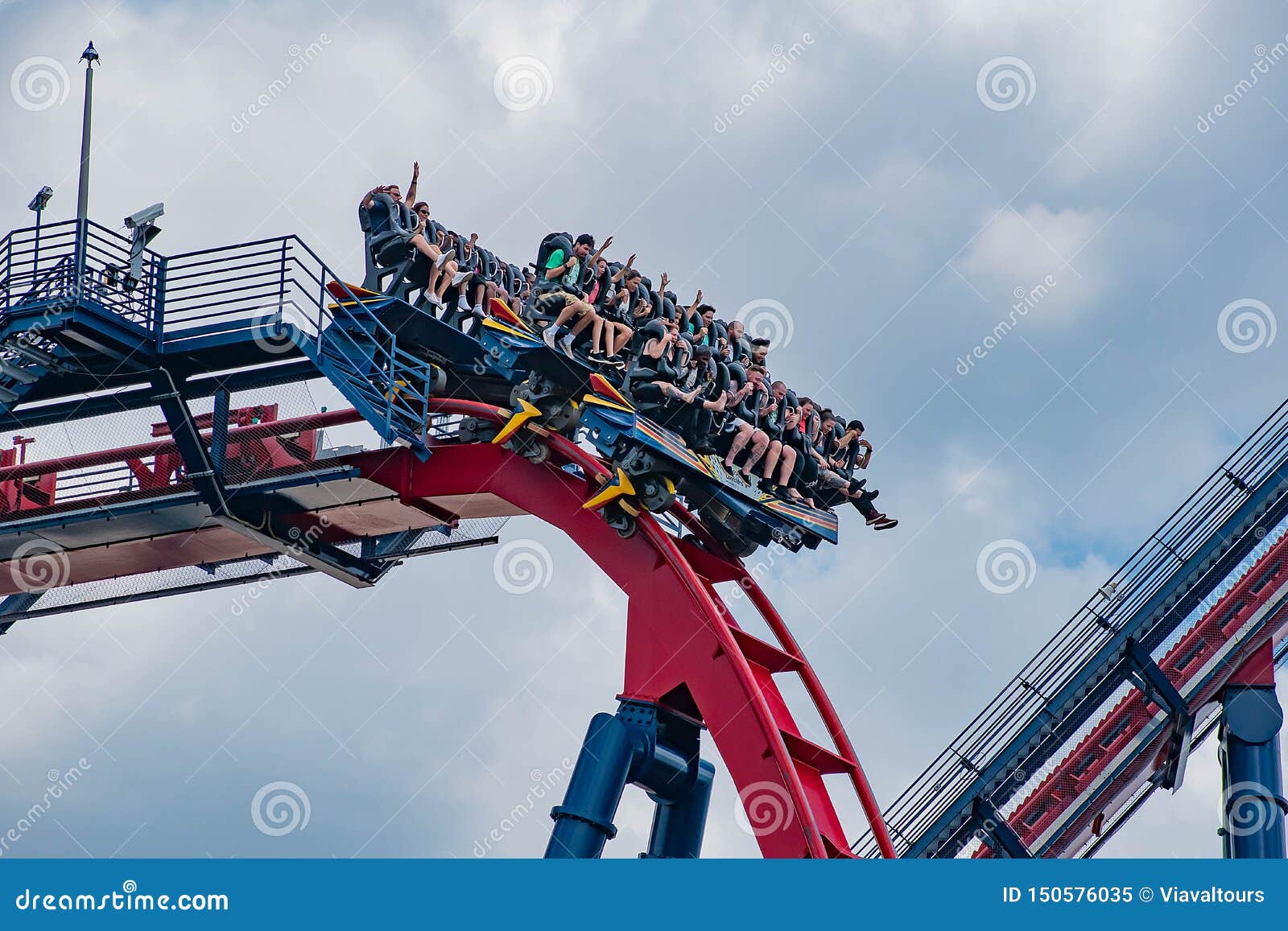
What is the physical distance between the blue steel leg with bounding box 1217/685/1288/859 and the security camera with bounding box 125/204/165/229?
10.5m

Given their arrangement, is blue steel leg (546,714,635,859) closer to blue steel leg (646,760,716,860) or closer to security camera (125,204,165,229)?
blue steel leg (646,760,716,860)

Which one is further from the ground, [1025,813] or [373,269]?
[373,269]

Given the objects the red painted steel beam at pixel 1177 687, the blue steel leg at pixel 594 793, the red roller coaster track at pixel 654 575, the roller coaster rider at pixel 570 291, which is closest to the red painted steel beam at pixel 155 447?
the red roller coaster track at pixel 654 575

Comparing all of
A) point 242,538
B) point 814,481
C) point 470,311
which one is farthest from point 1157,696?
point 242,538

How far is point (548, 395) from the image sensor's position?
67.2 feet

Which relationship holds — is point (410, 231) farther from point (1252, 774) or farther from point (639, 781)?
point (1252, 774)

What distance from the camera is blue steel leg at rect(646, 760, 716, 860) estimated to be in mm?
21000

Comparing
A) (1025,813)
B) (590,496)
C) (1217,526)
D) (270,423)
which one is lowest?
(1025,813)

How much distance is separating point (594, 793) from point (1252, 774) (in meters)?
6.03

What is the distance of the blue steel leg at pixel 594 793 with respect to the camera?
19359 mm

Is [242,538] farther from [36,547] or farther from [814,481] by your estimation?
[814,481]

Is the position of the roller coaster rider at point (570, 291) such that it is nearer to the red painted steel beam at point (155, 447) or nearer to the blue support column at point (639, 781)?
the red painted steel beam at point (155, 447)

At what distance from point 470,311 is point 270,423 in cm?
209

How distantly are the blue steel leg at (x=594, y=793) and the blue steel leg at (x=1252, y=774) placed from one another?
17.8 ft
